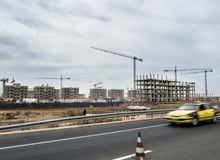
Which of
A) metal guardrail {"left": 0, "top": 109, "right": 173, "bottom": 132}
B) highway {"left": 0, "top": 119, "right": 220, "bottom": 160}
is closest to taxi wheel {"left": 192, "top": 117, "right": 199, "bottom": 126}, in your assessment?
highway {"left": 0, "top": 119, "right": 220, "bottom": 160}

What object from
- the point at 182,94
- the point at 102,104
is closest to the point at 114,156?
the point at 102,104

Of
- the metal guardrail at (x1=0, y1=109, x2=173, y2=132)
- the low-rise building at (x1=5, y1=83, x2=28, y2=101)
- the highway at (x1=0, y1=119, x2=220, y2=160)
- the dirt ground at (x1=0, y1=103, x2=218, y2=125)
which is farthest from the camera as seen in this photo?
the low-rise building at (x1=5, y1=83, x2=28, y2=101)

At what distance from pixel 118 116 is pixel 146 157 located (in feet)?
38.4

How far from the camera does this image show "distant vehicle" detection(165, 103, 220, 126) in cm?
1524

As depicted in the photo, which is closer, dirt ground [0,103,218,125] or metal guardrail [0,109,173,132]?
metal guardrail [0,109,173,132]

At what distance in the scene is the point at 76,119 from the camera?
1584 cm

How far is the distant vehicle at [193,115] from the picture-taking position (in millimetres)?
15241

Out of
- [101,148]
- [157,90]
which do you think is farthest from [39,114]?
[157,90]

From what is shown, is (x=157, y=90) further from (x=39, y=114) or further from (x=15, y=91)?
(x=15, y=91)

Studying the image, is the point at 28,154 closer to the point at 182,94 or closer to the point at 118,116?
the point at 118,116

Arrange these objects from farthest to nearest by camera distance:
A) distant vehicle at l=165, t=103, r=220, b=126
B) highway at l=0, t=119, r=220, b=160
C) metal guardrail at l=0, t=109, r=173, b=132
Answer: distant vehicle at l=165, t=103, r=220, b=126 → metal guardrail at l=0, t=109, r=173, b=132 → highway at l=0, t=119, r=220, b=160

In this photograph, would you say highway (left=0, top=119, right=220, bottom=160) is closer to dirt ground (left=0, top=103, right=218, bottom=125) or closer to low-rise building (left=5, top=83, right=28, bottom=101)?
dirt ground (left=0, top=103, right=218, bottom=125)

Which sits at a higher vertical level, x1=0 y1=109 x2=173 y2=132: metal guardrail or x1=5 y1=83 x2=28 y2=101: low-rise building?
x1=5 y1=83 x2=28 y2=101: low-rise building

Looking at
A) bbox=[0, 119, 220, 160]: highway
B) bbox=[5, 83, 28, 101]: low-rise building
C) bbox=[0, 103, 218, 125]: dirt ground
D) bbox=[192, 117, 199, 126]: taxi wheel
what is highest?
bbox=[5, 83, 28, 101]: low-rise building
